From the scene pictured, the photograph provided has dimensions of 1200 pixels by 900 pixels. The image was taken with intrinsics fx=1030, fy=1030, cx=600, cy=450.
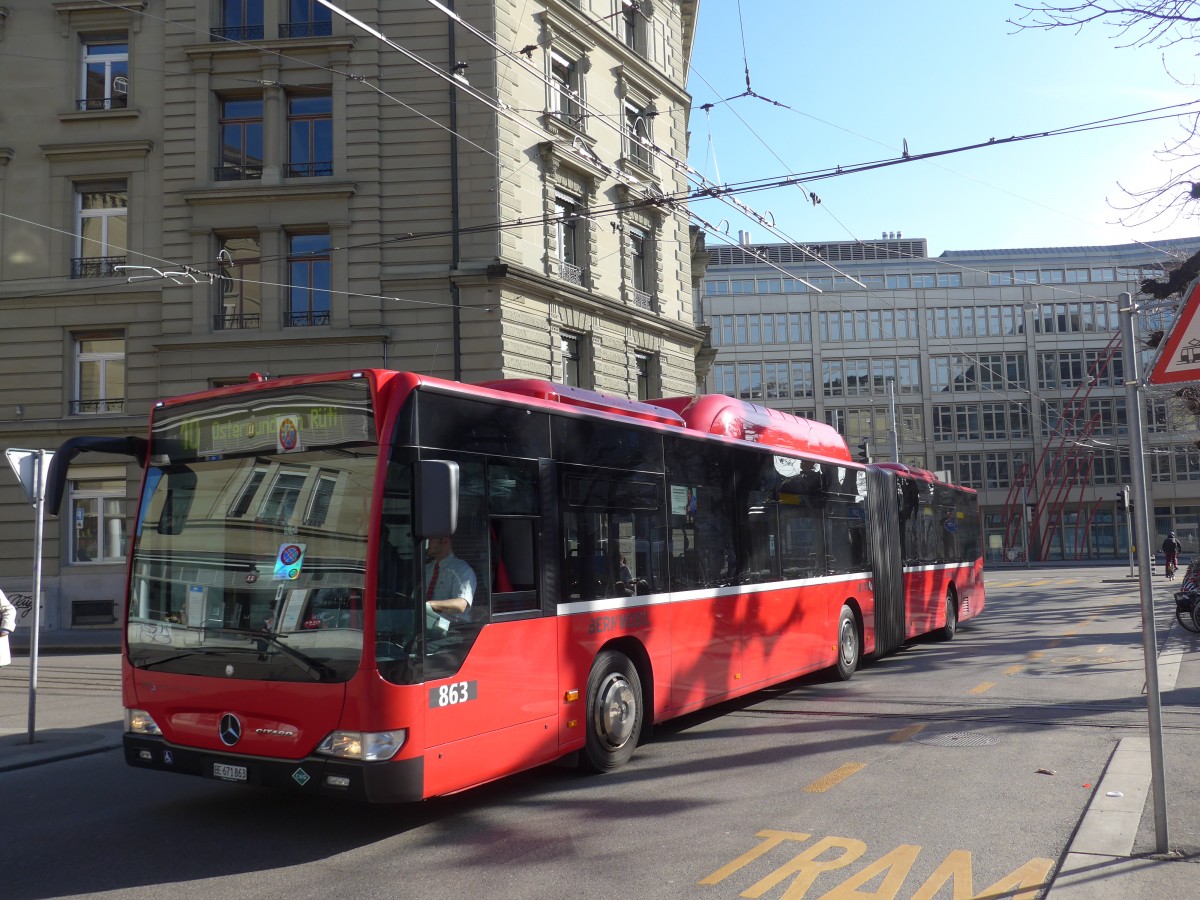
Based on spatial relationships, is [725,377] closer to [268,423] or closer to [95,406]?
[95,406]

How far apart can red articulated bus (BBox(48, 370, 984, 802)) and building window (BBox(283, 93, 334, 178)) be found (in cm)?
1942

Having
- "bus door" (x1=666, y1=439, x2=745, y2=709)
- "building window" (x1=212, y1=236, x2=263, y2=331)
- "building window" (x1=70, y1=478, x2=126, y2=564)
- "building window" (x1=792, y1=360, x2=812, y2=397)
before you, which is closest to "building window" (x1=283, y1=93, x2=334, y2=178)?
"building window" (x1=212, y1=236, x2=263, y2=331)

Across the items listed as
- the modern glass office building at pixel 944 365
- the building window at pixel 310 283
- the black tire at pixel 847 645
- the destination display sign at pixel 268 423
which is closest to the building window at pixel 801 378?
the modern glass office building at pixel 944 365

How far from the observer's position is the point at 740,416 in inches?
453

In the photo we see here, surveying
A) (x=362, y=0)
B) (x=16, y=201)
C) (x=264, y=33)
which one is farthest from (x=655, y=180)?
(x=16, y=201)

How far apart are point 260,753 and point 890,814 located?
12.9ft

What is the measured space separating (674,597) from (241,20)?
22764 millimetres

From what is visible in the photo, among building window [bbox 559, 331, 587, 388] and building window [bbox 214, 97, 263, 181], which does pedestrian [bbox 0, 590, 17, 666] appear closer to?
building window [bbox 214, 97, 263, 181]

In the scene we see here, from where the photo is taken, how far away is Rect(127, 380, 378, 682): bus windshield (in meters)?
6.04

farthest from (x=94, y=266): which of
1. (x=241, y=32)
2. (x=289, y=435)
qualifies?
(x=289, y=435)

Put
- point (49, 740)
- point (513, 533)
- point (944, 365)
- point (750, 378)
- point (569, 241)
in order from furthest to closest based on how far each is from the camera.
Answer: point (750, 378), point (944, 365), point (569, 241), point (49, 740), point (513, 533)

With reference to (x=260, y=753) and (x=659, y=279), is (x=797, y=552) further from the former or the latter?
A: (x=659, y=279)

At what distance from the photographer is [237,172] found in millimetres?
25609

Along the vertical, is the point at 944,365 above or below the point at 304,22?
below
